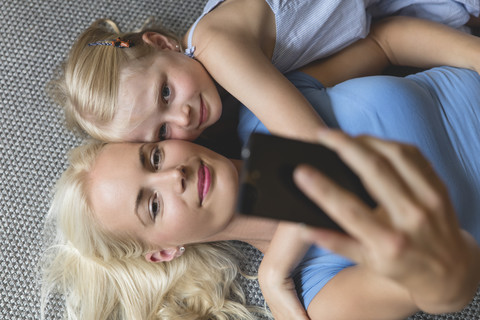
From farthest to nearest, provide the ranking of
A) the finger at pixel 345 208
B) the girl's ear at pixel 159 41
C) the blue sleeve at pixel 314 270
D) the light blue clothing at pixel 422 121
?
the girl's ear at pixel 159 41 → the blue sleeve at pixel 314 270 → the light blue clothing at pixel 422 121 → the finger at pixel 345 208

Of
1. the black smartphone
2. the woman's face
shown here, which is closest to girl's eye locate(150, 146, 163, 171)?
the woman's face

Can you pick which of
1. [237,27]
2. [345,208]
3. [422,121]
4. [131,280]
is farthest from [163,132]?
[345,208]

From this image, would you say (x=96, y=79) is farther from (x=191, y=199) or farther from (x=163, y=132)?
(x=191, y=199)

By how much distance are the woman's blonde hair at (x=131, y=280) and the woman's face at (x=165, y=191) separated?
0.14m

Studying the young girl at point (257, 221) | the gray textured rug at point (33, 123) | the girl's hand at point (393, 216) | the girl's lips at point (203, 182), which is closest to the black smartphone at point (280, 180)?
the girl's hand at point (393, 216)

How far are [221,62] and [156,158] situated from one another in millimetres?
258

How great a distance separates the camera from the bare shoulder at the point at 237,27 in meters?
1.05

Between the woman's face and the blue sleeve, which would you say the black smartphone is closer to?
the woman's face

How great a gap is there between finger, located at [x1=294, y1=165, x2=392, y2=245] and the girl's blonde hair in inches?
26.6

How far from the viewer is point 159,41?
121cm

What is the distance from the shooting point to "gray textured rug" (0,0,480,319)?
48.4 inches

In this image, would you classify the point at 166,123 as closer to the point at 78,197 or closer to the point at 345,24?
the point at 78,197

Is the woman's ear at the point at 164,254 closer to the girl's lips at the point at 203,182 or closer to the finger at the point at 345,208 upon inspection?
the girl's lips at the point at 203,182

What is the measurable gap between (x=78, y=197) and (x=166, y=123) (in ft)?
0.89
